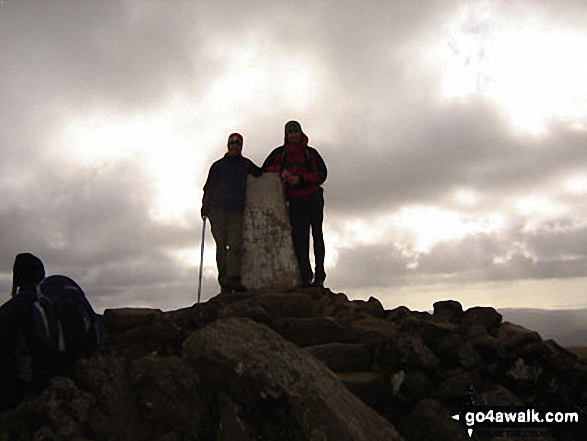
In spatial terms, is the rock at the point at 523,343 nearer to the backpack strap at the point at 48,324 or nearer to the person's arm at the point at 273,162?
the backpack strap at the point at 48,324

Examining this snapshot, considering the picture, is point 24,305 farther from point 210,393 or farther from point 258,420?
point 258,420

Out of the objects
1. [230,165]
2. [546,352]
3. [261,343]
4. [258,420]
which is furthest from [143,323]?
[546,352]

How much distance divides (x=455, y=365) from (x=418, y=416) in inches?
58.9

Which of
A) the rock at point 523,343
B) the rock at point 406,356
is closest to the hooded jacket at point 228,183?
the rock at point 406,356

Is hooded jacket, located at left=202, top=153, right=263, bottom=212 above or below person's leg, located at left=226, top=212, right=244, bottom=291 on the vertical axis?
above

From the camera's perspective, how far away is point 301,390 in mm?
6043

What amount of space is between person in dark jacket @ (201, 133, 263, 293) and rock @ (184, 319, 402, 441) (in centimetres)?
565

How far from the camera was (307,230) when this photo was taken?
1298 cm

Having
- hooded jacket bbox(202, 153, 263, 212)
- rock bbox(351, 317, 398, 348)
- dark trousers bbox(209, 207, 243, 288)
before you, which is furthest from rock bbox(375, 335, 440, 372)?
hooded jacket bbox(202, 153, 263, 212)

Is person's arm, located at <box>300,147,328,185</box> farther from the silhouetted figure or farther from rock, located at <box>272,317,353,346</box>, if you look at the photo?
the silhouetted figure

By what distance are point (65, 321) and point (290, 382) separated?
2863mm

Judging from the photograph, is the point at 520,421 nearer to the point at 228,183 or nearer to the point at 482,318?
the point at 482,318

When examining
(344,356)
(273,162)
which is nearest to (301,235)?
(273,162)

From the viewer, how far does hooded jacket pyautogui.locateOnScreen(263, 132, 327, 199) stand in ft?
42.4
